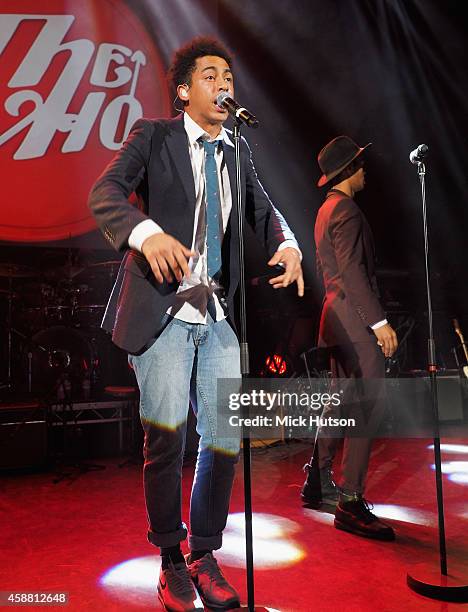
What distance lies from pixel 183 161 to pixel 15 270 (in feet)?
11.0

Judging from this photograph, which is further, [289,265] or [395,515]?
[395,515]

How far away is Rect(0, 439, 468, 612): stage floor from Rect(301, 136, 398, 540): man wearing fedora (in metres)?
0.19

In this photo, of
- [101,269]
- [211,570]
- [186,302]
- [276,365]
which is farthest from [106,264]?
[211,570]

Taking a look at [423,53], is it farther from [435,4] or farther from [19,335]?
[19,335]

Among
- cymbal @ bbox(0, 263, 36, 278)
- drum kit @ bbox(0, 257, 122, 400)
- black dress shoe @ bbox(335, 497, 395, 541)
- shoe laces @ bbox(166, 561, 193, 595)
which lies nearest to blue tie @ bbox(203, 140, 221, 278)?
shoe laces @ bbox(166, 561, 193, 595)

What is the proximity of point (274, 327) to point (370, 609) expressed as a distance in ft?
15.8

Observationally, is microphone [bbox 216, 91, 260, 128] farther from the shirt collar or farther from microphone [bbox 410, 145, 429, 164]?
microphone [bbox 410, 145, 429, 164]

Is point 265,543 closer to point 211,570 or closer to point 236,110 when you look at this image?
point 211,570

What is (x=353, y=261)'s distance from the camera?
107 inches

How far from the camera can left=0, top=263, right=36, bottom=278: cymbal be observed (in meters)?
4.73

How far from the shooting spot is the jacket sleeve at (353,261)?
8.73ft

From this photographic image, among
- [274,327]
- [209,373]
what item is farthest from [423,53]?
[209,373]

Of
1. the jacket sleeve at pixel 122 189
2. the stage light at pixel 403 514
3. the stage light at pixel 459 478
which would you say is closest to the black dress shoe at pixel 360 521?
the stage light at pixel 403 514

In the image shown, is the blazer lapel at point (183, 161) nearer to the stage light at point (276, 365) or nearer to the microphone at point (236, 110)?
the microphone at point (236, 110)
